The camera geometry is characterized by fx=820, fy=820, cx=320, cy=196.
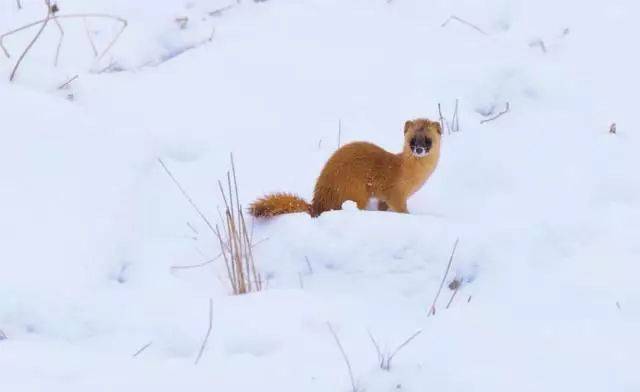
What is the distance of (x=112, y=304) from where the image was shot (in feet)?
8.99

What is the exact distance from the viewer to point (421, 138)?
3432mm

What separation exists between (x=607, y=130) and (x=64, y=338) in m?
2.71

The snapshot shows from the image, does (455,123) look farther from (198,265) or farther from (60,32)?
(60,32)

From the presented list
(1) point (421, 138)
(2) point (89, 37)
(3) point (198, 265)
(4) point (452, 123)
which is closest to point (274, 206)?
(3) point (198, 265)

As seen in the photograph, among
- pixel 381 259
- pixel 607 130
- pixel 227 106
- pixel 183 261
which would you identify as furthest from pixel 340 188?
pixel 607 130

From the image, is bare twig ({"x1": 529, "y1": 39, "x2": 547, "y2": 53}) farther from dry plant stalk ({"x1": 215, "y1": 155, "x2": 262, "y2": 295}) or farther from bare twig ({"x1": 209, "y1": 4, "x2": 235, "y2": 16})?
dry plant stalk ({"x1": 215, "y1": 155, "x2": 262, "y2": 295})

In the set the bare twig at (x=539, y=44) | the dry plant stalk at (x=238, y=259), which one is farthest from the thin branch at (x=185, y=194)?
the bare twig at (x=539, y=44)

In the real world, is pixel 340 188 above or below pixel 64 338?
above

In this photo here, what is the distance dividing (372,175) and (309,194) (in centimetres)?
33

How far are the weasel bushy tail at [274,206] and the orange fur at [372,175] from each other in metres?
0.01

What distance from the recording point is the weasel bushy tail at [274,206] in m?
3.22

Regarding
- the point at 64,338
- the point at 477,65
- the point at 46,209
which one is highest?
the point at 477,65

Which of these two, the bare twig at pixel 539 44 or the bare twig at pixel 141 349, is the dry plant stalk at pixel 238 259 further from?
the bare twig at pixel 539 44

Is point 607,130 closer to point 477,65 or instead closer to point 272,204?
point 477,65
